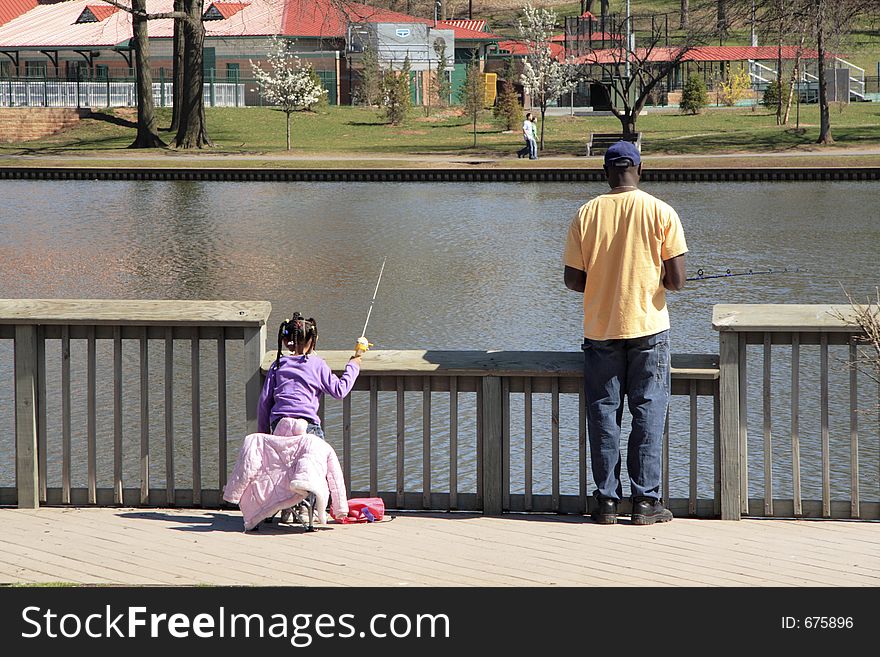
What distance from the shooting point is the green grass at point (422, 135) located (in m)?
41.6

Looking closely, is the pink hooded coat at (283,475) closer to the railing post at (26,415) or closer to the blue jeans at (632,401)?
the railing post at (26,415)

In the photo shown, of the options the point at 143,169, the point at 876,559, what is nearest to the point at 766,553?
the point at 876,559

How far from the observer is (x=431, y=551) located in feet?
18.2

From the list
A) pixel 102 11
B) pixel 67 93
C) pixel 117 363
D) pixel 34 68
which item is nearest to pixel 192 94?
pixel 67 93

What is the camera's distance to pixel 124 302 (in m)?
6.37

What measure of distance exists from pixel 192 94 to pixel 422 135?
829 centimetres

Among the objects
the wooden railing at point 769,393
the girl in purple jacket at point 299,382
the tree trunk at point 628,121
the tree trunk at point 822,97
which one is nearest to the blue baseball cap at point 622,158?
the wooden railing at point 769,393

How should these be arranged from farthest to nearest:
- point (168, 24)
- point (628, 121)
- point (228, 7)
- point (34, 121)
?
1. point (228, 7)
2. point (168, 24)
3. point (34, 121)
4. point (628, 121)

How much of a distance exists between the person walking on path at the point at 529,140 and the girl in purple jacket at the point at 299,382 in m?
31.7

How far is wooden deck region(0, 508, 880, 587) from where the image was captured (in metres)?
5.13

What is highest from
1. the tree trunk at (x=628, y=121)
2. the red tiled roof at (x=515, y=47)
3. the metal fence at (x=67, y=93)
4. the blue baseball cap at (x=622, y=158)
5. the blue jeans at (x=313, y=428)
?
the red tiled roof at (x=515, y=47)

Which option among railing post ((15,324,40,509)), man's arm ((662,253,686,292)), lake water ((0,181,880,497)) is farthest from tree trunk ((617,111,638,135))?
railing post ((15,324,40,509))

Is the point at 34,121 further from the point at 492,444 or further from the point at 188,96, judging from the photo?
the point at 492,444

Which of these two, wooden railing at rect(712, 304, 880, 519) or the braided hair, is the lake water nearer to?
wooden railing at rect(712, 304, 880, 519)
